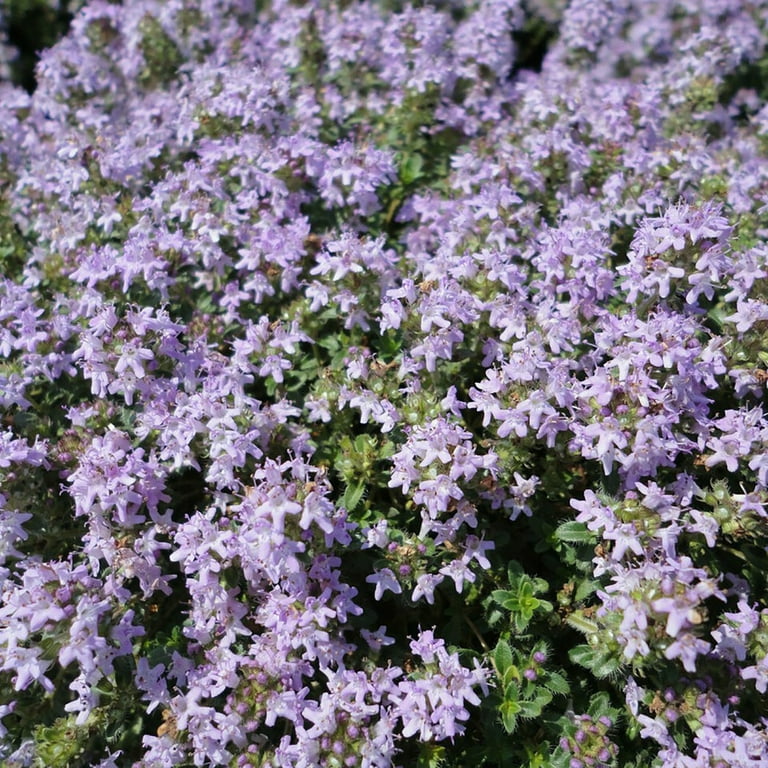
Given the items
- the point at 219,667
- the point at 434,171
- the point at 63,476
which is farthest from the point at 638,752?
the point at 434,171

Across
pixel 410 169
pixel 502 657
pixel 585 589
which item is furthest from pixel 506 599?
pixel 410 169

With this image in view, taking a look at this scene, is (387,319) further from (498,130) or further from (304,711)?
(498,130)

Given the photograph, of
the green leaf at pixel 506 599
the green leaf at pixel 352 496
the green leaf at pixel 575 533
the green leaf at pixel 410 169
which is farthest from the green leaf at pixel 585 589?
the green leaf at pixel 410 169

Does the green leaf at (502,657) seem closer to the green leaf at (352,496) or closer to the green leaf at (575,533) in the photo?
the green leaf at (575,533)

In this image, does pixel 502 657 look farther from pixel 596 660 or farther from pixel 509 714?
pixel 596 660

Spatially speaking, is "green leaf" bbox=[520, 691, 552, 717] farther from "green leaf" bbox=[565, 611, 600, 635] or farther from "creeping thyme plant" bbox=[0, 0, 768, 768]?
"green leaf" bbox=[565, 611, 600, 635]

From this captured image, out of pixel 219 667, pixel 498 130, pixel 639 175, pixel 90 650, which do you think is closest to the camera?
pixel 90 650

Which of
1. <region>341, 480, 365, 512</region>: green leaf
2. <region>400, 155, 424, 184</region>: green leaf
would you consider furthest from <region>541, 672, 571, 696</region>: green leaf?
<region>400, 155, 424, 184</region>: green leaf
